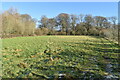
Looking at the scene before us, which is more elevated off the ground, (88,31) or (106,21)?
(106,21)

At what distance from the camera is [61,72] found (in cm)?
392

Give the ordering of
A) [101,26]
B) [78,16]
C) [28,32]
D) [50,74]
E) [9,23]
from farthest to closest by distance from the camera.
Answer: [78,16] < [101,26] < [28,32] < [9,23] < [50,74]

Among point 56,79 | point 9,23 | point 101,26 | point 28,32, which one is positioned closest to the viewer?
point 56,79

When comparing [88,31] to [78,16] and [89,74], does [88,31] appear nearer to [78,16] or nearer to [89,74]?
[78,16]

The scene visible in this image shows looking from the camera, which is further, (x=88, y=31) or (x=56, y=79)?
(x=88, y=31)

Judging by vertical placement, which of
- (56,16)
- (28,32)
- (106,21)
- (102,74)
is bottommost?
(102,74)

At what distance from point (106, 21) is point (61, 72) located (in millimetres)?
50378

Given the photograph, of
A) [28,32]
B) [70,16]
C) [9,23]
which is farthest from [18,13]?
[70,16]

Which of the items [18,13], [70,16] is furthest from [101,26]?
[18,13]

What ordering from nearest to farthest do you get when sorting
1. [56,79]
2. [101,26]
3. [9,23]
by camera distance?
[56,79], [9,23], [101,26]

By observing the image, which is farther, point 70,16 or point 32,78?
point 70,16

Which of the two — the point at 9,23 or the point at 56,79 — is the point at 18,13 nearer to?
the point at 9,23

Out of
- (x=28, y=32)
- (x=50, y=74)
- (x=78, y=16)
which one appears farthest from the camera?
(x=78, y=16)

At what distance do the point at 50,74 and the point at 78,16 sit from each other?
49972mm
